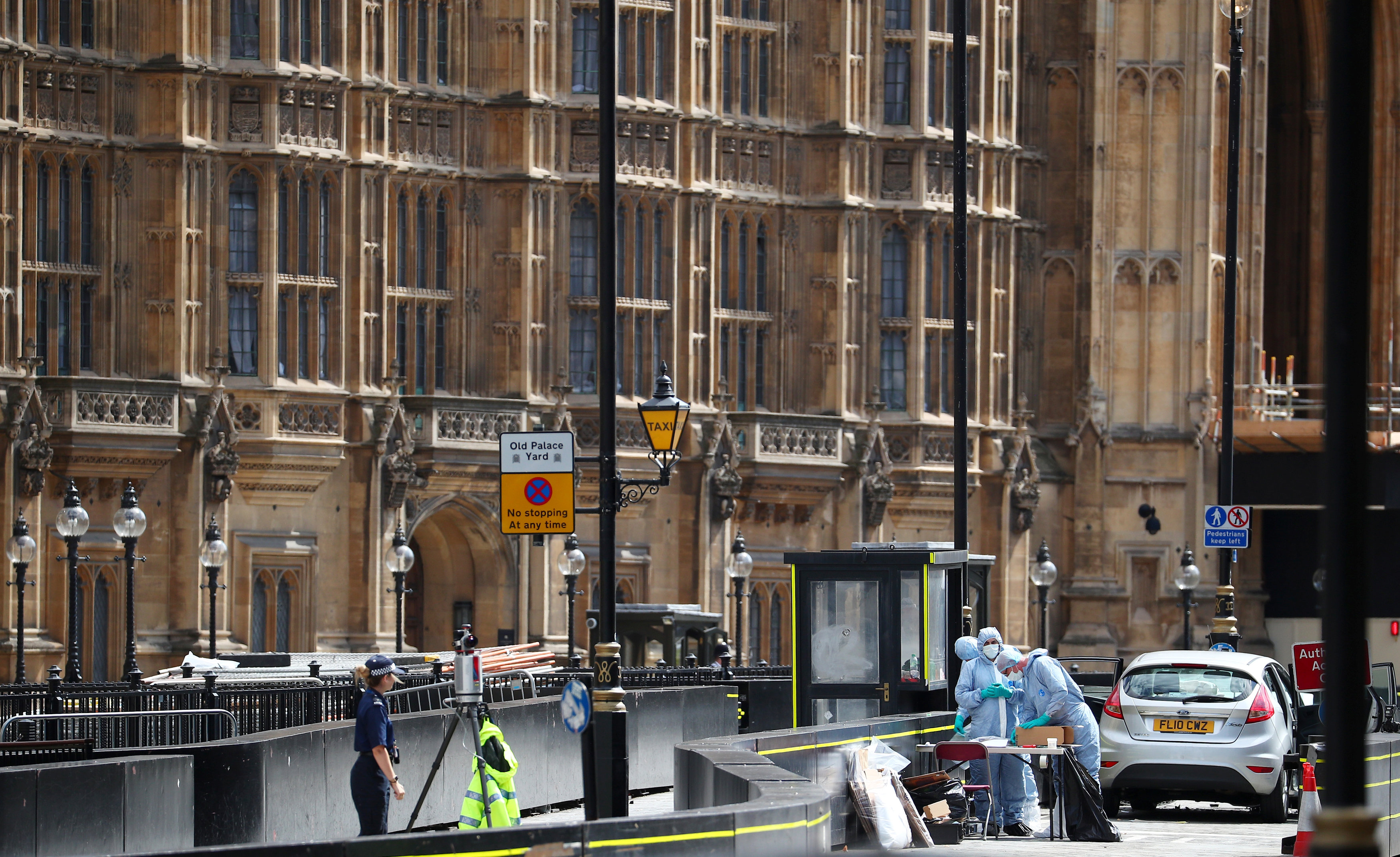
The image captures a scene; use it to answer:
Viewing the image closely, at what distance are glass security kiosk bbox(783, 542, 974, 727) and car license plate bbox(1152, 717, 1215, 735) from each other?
2.29 meters

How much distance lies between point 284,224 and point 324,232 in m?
0.77

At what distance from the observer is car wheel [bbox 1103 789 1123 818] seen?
851 inches

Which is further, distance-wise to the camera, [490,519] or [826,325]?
[826,325]

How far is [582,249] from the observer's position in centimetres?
4356

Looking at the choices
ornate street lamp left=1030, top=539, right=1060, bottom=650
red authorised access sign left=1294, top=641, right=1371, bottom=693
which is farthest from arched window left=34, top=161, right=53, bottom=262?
red authorised access sign left=1294, top=641, right=1371, bottom=693

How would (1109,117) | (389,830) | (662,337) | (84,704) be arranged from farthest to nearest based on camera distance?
(1109,117) < (662,337) < (84,704) < (389,830)

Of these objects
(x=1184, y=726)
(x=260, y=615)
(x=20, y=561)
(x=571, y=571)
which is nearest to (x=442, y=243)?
(x=260, y=615)

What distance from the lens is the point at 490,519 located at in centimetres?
4153

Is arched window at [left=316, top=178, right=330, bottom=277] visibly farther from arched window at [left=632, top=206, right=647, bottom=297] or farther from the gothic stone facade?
arched window at [left=632, top=206, right=647, bottom=297]

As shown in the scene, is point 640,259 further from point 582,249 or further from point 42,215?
point 42,215

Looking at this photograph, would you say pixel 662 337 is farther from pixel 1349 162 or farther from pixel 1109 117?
pixel 1349 162

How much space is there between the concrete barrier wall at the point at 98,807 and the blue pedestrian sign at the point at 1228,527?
19.4 m

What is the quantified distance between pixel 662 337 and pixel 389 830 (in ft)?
82.6

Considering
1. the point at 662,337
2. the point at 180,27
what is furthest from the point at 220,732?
the point at 662,337
